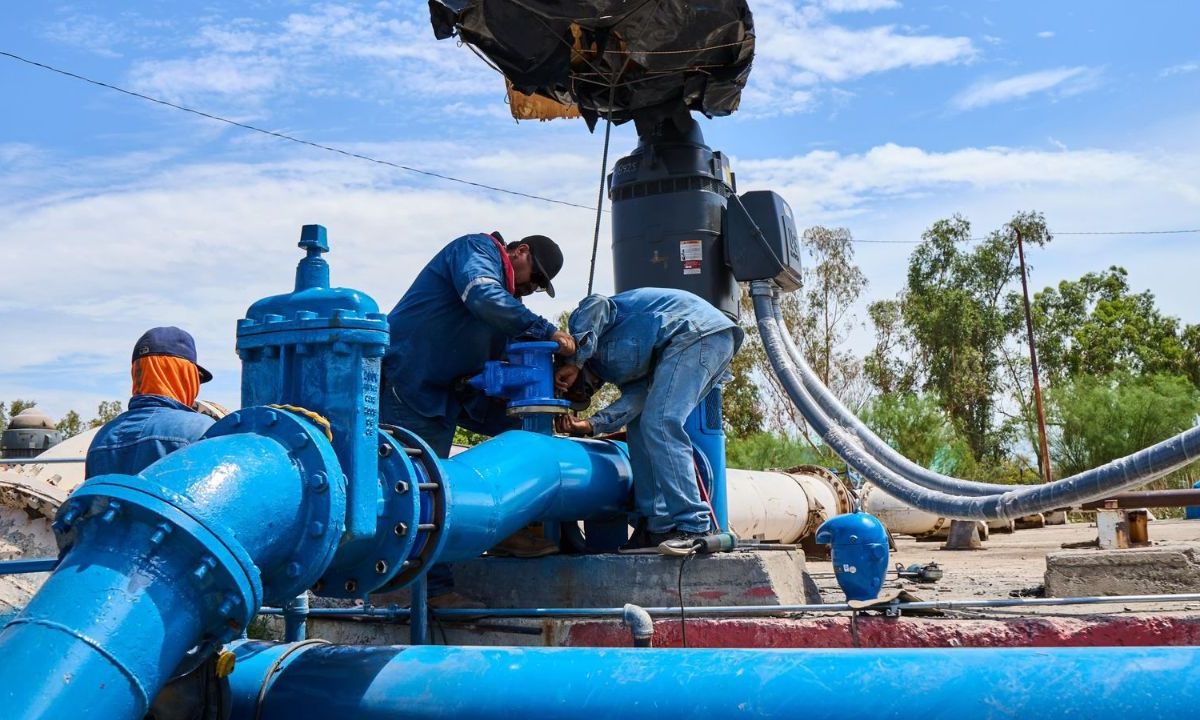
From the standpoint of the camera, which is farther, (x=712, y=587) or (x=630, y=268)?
(x=630, y=268)

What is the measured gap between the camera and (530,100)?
676 centimetres

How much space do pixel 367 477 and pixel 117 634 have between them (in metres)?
0.71

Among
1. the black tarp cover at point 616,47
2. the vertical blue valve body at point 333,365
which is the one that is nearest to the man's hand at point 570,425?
the black tarp cover at point 616,47

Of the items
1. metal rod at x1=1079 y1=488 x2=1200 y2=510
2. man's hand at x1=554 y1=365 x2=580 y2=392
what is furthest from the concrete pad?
metal rod at x1=1079 y1=488 x2=1200 y2=510

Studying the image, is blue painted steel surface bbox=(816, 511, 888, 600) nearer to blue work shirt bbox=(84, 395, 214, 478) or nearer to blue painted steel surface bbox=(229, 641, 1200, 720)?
blue painted steel surface bbox=(229, 641, 1200, 720)

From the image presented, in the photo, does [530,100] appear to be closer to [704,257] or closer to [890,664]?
[704,257]

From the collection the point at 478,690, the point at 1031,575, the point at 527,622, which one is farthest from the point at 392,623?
the point at 1031,575

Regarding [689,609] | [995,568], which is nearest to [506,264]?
[689,609]

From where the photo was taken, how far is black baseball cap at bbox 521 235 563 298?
5.00 meters

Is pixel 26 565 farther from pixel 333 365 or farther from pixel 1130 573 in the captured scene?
pixel 1130 573

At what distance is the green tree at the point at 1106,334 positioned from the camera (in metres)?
33.0

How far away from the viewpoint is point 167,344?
4148 mm

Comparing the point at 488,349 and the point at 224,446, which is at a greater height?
the point at 488,349

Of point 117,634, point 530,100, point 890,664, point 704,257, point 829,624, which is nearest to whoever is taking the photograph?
point 117,634
